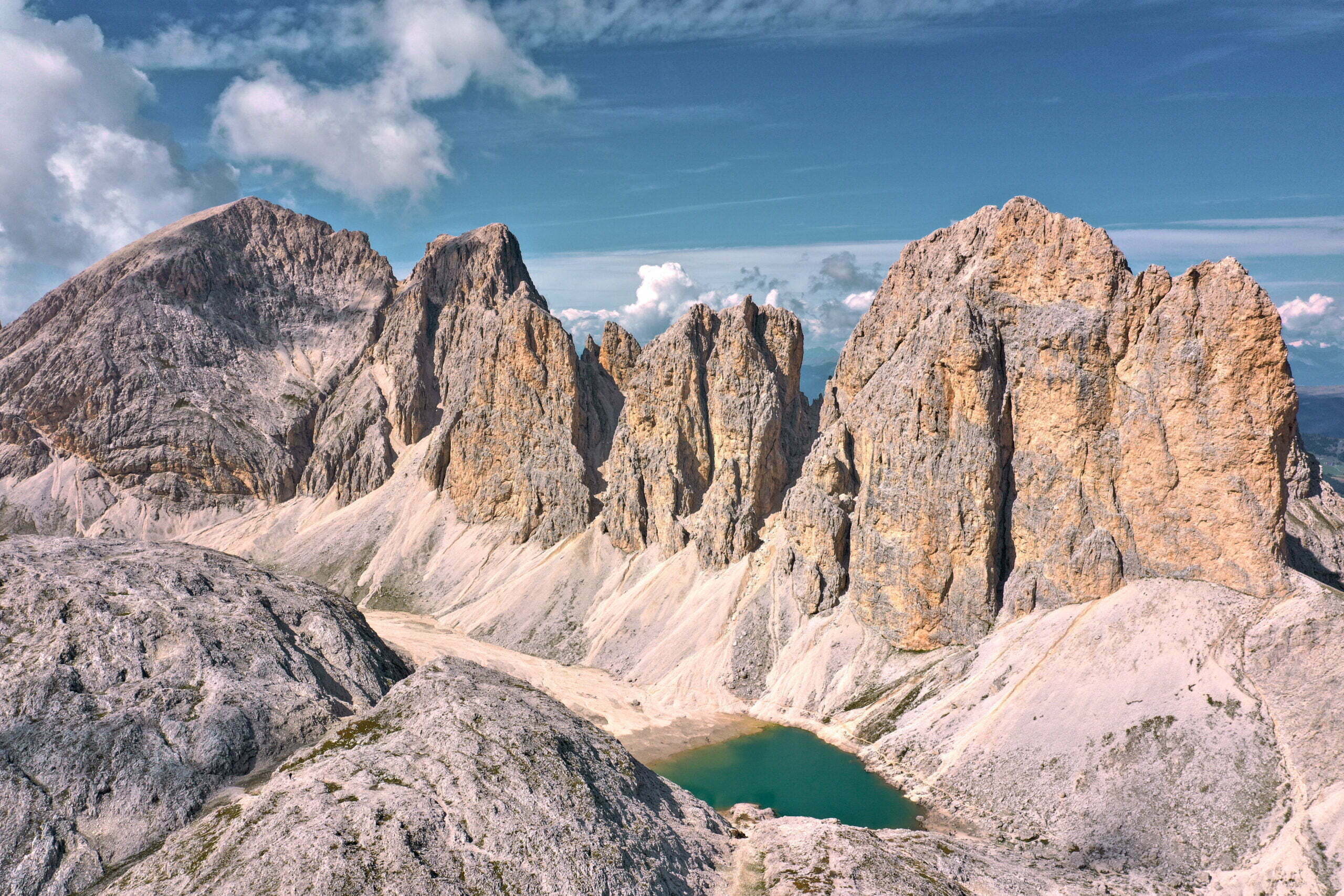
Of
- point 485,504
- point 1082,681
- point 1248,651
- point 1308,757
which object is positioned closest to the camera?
point 1308,757

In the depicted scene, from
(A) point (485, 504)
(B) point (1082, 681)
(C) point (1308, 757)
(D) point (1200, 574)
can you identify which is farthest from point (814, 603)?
(A) point (485, 504)

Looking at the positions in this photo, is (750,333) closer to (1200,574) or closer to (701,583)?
(701,583)

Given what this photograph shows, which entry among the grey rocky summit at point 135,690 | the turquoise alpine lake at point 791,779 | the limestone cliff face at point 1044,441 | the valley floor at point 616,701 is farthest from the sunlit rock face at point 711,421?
the grey rocky summit at point 135,690

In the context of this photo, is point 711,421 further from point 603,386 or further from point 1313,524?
point 1313,524

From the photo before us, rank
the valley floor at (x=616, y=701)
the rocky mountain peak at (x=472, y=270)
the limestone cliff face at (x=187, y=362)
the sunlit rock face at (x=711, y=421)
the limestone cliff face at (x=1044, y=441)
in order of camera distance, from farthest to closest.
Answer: the rocky mountain peak at (x=472, y=270) → the limestone cliff face at (x=187, y=362) → the valley floor at (x=616, y=701) → the sunlit rock face at (x=711, y=421) → the limestone cliff face at (x=1044, y=441)

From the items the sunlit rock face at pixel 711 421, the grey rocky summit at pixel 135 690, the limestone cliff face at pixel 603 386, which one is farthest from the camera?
the limestone cliff face at pixel 603 386

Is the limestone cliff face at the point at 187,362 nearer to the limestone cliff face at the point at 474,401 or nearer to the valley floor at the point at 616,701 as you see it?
the limestone cliff face at the point at 474,401

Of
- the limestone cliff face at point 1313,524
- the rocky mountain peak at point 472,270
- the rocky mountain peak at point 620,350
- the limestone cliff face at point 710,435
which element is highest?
the rocky mountain peak at point 472,270
